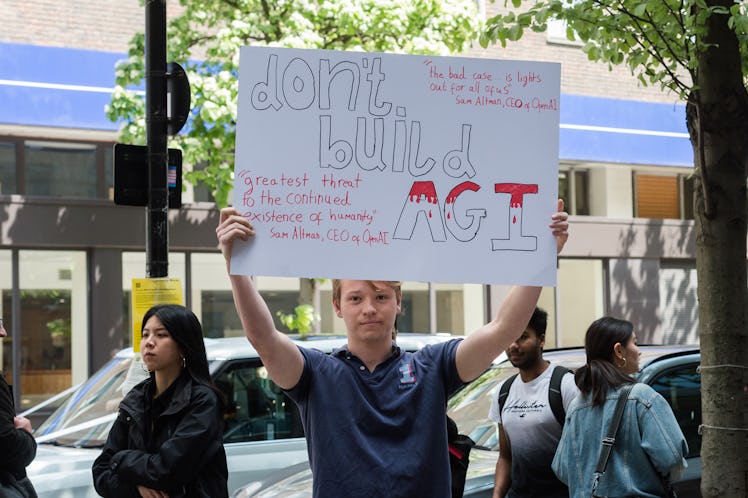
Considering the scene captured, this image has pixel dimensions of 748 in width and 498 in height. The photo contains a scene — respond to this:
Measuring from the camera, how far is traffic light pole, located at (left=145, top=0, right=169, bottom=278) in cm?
746

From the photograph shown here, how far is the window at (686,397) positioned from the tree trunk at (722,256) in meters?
0.52

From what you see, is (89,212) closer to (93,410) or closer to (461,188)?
(93,410)

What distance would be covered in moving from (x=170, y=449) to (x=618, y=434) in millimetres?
1897

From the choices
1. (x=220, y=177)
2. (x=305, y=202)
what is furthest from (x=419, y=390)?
(x=220, y=177)

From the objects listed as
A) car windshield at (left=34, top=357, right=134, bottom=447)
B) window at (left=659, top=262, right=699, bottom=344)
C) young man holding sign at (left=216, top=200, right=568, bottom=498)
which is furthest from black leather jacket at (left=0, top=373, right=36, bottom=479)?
window at (left=659, top=262, right=699, bottom=344)

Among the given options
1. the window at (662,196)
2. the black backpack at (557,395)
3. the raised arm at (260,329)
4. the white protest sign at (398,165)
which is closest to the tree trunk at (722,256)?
the black backpack at (557,395)

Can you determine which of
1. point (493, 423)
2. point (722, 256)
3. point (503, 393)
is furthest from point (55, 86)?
point (722, 256)

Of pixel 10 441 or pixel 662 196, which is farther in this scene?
pixel 662 196

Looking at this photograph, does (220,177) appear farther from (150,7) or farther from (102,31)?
(150,7)

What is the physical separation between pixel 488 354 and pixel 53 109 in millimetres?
13942

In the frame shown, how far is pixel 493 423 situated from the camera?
6.57 m

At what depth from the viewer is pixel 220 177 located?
15062 millimetres

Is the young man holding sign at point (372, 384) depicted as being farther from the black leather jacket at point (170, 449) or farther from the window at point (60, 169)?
the window at point (60, 169)

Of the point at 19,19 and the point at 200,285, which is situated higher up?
the point at 19,19
